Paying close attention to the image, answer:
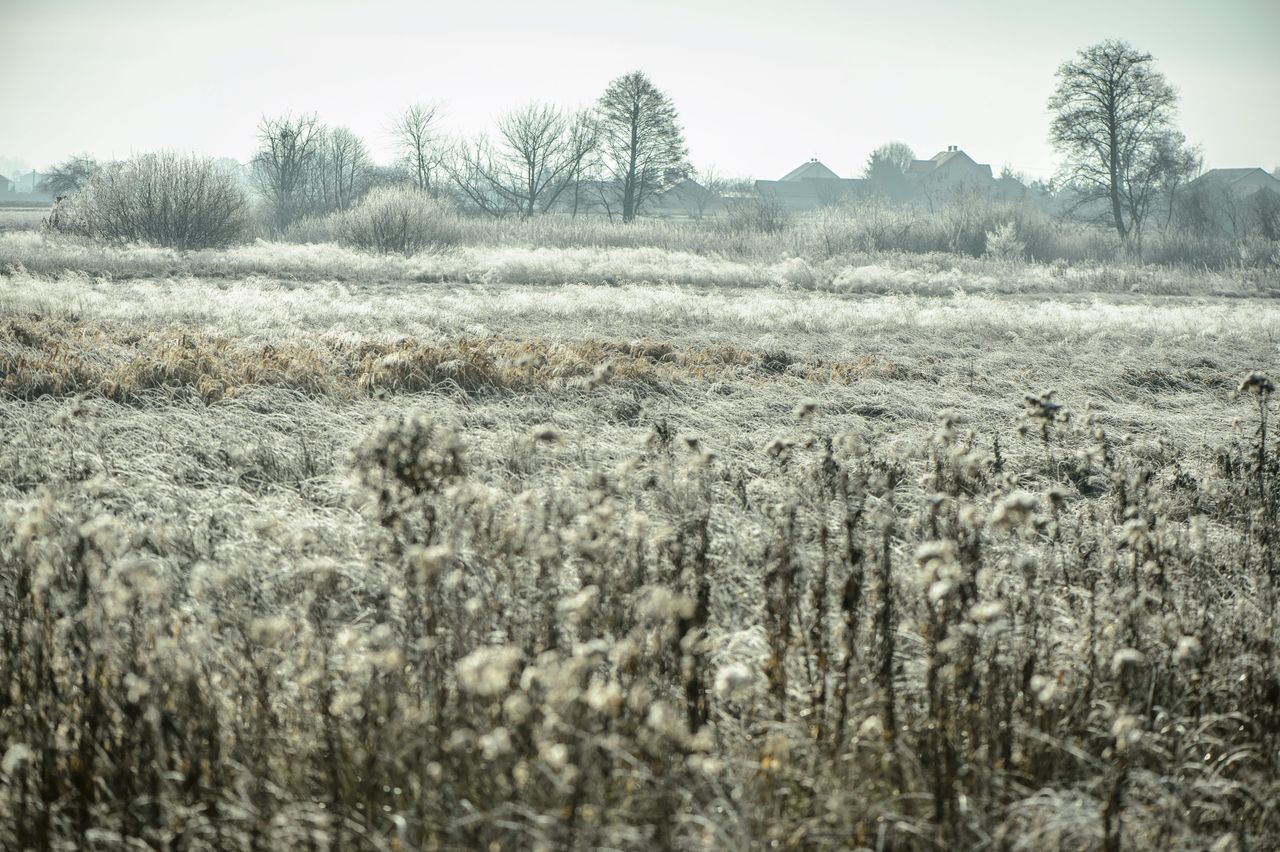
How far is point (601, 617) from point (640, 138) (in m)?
43.0

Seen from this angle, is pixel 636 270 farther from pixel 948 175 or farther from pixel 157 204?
pixel 948 175

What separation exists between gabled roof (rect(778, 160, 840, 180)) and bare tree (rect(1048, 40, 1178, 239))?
157 feet

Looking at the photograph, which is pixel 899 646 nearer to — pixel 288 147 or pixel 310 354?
pixel 310 354

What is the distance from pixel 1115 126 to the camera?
3459 cm

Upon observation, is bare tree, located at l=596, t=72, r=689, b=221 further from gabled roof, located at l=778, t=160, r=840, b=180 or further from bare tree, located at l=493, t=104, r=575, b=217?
gabled roof, located at l=778, t=160, r=840, b=180

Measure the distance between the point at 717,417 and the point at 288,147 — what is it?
147 ft

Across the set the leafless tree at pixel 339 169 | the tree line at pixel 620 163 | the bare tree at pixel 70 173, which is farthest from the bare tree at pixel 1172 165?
the bare tree at pixel 70 173

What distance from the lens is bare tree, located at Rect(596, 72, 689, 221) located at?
43031 mm

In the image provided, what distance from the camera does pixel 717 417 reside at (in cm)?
721

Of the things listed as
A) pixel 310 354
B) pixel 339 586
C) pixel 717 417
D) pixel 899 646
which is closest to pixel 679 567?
pixel 899 646

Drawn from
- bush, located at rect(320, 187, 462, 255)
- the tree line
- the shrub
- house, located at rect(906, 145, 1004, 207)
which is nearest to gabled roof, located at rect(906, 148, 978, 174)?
house, located at rect(906, 145, 1004, 207)

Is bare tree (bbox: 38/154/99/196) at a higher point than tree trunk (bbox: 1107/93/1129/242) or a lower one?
higher

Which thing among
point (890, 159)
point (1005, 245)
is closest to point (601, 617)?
point (1005, 245)

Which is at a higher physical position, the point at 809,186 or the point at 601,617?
the point at 809,186
